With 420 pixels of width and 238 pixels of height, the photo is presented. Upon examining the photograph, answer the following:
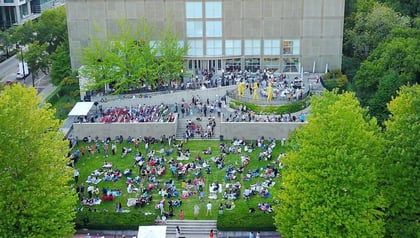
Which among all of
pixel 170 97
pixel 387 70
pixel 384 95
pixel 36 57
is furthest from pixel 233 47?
pixel 36 57

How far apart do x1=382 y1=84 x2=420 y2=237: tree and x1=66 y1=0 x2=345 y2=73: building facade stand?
35120 mm

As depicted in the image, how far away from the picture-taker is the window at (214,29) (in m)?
70.2

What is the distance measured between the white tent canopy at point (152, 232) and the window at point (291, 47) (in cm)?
3729

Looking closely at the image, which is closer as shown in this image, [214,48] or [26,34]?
[214,48]

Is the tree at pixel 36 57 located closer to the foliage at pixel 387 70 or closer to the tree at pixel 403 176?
the foliage at pixel 387 70

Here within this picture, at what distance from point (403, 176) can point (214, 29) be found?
131 feet

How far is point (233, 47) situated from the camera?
7112cm

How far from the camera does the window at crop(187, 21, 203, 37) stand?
70375 millimetres

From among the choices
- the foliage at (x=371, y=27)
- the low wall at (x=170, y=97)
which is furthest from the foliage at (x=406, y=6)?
the low wall at (x=170, y=97)

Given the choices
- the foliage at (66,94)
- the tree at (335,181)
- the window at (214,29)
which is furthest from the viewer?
the window at (214,29)

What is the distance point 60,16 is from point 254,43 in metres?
29.4

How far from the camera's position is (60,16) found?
83625 millimetres

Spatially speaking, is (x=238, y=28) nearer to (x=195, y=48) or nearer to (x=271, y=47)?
(x=271, y=47)

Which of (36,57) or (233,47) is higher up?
(233,47)
